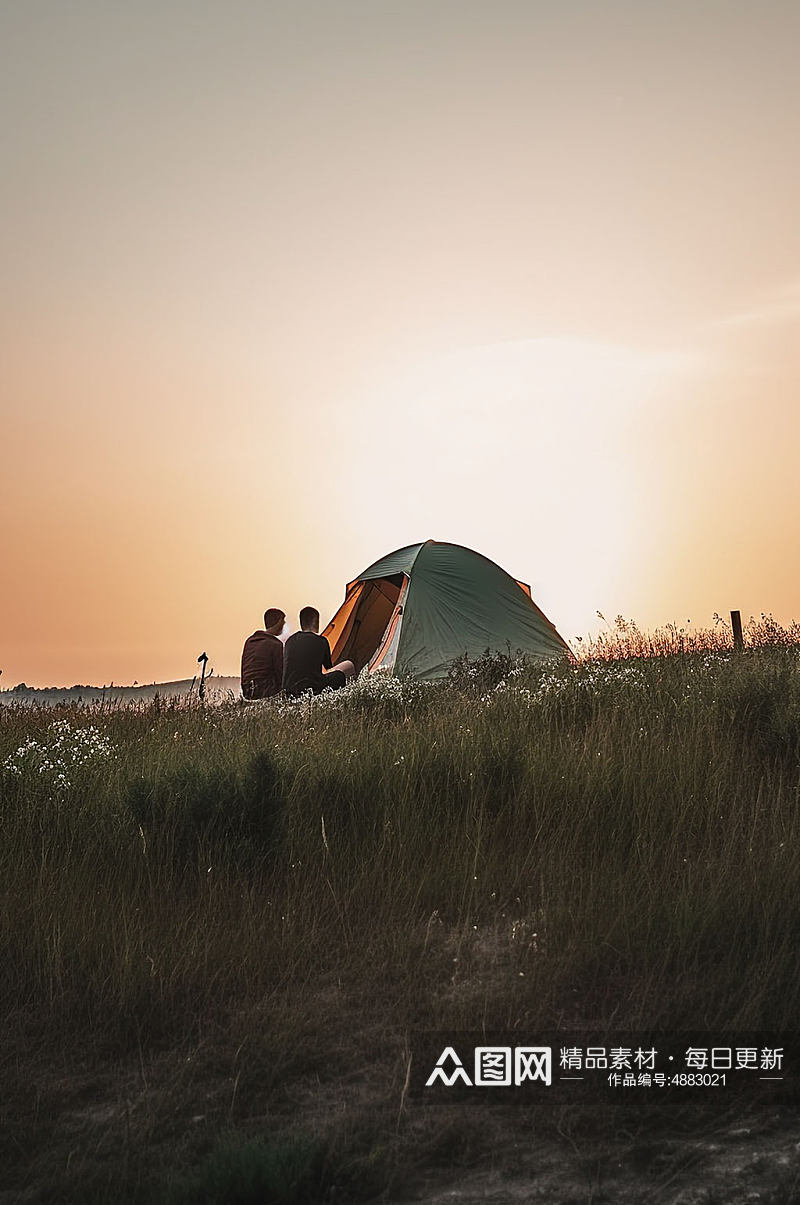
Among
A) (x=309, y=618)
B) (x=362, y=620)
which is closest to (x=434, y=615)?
(x=362, y=620)

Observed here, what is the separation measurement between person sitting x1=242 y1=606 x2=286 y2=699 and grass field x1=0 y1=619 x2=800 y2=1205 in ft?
17.2

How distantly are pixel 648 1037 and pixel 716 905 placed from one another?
1.01 meters

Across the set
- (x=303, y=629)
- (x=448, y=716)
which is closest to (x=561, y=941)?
(x=448, y=716)

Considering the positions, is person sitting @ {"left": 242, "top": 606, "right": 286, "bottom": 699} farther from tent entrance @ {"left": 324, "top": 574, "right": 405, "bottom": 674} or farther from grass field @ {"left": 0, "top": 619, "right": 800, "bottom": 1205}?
grass field @ {"left": 0, "top": 619, "right": 800, "bottom": 1205}

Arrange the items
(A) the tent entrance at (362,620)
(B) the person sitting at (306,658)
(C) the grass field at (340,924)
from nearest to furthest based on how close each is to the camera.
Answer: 1. (C) the grass field at (340,924)
2. (B) the person sitting at (306,658)
3. (A) the tent entrance at (362,620)

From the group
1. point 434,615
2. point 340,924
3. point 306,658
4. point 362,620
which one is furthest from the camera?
point 362,620

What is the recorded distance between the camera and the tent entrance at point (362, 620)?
61.8 feet

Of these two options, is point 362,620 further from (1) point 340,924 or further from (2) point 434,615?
(1) point 340,924

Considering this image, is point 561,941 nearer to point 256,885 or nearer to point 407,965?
point 407,965

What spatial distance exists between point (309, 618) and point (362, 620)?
18.5 ft

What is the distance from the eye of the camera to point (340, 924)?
5.01 meters

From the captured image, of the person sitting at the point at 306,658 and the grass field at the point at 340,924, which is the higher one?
the person sitting at the point at 306,658

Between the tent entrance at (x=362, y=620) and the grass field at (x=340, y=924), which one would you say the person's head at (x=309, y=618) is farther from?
the grass field at (x=340, y=924)

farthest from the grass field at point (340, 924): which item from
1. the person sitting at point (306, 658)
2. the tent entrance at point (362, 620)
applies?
the tent entrance at point (362, 620)
